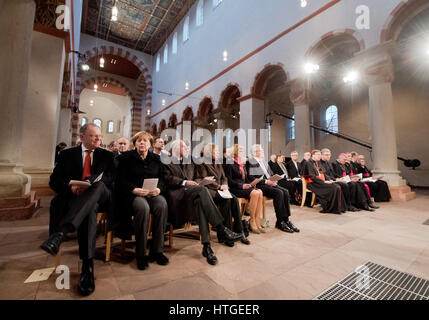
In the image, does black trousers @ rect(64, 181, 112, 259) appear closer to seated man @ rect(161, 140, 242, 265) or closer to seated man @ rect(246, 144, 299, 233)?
seated man @ rect(161, 140, 242, 265)

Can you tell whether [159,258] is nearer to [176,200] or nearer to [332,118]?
[176,200]

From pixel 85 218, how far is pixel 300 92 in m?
7.13

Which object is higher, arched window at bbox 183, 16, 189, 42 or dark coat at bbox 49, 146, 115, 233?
arched window at bbox 183, 16, 189, 42

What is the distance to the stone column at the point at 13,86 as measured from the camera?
3.07 m

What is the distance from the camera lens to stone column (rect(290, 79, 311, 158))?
6812 mm

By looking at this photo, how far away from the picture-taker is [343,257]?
199cm

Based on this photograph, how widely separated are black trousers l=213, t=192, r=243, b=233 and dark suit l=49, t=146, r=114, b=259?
4.11 ft

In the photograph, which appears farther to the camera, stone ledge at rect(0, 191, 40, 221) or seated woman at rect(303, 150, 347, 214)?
seated woman at rect(303, 150, 347, 214)

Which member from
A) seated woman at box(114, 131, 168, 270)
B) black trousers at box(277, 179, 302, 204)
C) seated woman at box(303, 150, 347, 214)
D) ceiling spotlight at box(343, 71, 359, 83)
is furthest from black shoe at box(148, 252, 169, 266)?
ceiling spotlight at box(343, 71, 359, 83)

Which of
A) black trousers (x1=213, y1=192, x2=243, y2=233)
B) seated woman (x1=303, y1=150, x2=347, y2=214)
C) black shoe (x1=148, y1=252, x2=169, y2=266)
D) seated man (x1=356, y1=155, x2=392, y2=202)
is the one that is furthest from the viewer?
seated man (x1=356, y1=155, x2=392, y2=202)

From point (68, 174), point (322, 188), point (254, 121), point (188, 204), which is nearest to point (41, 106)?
point (68, 174)

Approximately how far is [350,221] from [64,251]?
4044 mm

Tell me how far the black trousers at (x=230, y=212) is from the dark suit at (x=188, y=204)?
12.7 inches
